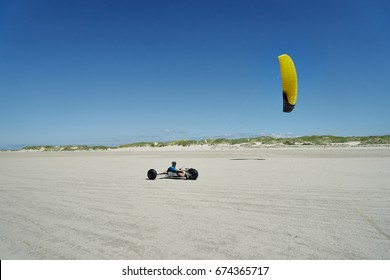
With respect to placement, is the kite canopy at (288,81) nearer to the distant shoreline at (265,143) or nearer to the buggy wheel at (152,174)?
the buggy wheel at (152,174)

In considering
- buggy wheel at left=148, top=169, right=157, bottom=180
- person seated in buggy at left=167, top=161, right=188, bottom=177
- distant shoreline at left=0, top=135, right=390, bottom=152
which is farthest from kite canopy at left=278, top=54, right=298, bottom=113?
distant shoreline at left=0, top=135, right=390, bottom=152

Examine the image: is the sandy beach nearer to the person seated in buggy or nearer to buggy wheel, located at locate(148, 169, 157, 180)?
buggy wheel, located at locate(148, 169, 157, 180)

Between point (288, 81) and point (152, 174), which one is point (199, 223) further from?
point (288, 81)

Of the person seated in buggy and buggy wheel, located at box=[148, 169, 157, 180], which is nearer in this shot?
buggy wheel, located at box=[148, 169, 157, 180]

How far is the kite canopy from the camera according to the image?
826 inches

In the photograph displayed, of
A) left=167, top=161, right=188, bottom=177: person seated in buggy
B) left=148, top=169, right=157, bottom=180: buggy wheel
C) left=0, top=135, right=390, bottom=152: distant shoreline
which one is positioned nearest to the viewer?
left=148, top=169, right=157, bottom=180: buggy wheel

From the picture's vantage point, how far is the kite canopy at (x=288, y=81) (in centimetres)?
2098

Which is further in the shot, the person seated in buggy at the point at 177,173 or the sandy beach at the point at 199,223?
the person seated in buggy at the point at 177,173

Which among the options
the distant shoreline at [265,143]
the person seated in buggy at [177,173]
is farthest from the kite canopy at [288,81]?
the distant shoreline at [265,143]

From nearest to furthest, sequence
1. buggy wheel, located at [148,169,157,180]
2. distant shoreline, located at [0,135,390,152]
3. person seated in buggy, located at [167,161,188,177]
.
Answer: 1. buggy wheel, located at [148,169,157,180]
2. person seated in buggy, located at [167,161,188,177]
3. distant shoreline, located at [0,135,390,152]

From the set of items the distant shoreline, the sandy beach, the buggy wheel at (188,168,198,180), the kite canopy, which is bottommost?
the sandy beach
